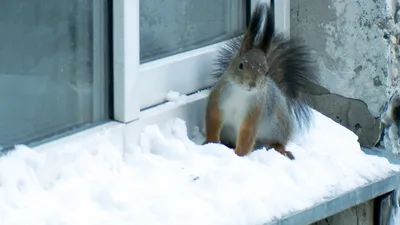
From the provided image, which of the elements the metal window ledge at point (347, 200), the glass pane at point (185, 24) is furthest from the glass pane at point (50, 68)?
the metal window ledge at point (347, 200)

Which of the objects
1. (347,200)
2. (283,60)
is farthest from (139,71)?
(347,200)

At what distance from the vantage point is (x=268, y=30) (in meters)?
2.06

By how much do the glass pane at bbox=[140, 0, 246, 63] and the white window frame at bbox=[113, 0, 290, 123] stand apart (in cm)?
2

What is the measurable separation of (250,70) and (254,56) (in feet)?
0.16

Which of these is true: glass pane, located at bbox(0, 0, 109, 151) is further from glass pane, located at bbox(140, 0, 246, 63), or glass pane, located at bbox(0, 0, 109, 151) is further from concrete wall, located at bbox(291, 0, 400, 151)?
concrete wall, located at bbox(291, 0, 400, 151)

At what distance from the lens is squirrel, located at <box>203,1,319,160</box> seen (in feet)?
6.66

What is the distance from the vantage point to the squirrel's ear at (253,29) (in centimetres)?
204

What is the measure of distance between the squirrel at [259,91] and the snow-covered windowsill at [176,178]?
0.16 ft

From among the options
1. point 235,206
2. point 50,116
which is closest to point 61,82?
point 50,116

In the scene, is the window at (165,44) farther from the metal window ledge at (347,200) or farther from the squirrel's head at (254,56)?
the metal window ledge at (347,200)

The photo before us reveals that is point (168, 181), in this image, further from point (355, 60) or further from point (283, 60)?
point (355, 60)

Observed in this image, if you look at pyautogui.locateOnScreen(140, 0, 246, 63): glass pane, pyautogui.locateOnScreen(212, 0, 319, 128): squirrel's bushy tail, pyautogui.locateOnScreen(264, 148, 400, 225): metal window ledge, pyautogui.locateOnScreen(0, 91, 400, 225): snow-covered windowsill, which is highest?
pyautogui.locateOnScreen(140, 0, 246, 63): glass pane

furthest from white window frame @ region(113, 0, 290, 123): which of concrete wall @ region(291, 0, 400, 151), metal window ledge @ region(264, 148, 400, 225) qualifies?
metal window ledge @ region(264, 148, 400, 225)

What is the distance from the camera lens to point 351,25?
7.38 ft
